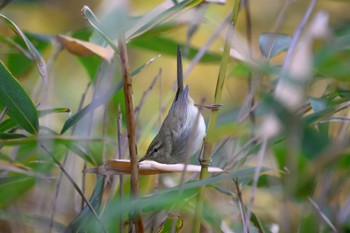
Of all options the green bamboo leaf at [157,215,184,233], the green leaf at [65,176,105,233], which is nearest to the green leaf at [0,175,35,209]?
the green leaf at [65,176,105,233]

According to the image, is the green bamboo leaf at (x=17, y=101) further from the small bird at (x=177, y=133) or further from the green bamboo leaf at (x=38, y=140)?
the small bird at (x=177, y=133)

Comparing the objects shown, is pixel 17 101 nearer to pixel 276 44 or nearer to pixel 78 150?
pixel 78 150

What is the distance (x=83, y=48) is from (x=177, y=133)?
611mm

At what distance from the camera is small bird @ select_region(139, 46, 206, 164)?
162cm

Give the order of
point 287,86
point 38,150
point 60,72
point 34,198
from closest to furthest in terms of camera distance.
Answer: point 287,86, point 38,150, point 34,198, point 60,72

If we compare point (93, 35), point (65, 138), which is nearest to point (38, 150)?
point (65, 138)

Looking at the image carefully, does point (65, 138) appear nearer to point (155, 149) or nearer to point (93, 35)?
point (93, 35)

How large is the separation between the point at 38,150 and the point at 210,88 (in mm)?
1805

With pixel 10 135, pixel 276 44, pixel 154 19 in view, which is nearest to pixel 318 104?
pixel 276 44

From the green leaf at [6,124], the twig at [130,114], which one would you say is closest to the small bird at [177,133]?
the green leaf at [6,124]

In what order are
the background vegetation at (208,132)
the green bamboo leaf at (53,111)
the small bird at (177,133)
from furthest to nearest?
the small bird at (177,133) → the green bamboo leaf at (53,111) → the background vegetation at (208,132)

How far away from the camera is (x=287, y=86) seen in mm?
836

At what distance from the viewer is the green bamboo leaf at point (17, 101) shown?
1.06m

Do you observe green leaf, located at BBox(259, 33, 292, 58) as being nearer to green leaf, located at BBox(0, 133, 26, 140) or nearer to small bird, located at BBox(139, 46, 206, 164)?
small bird, located at BBox(139, 46, 206, 164)
